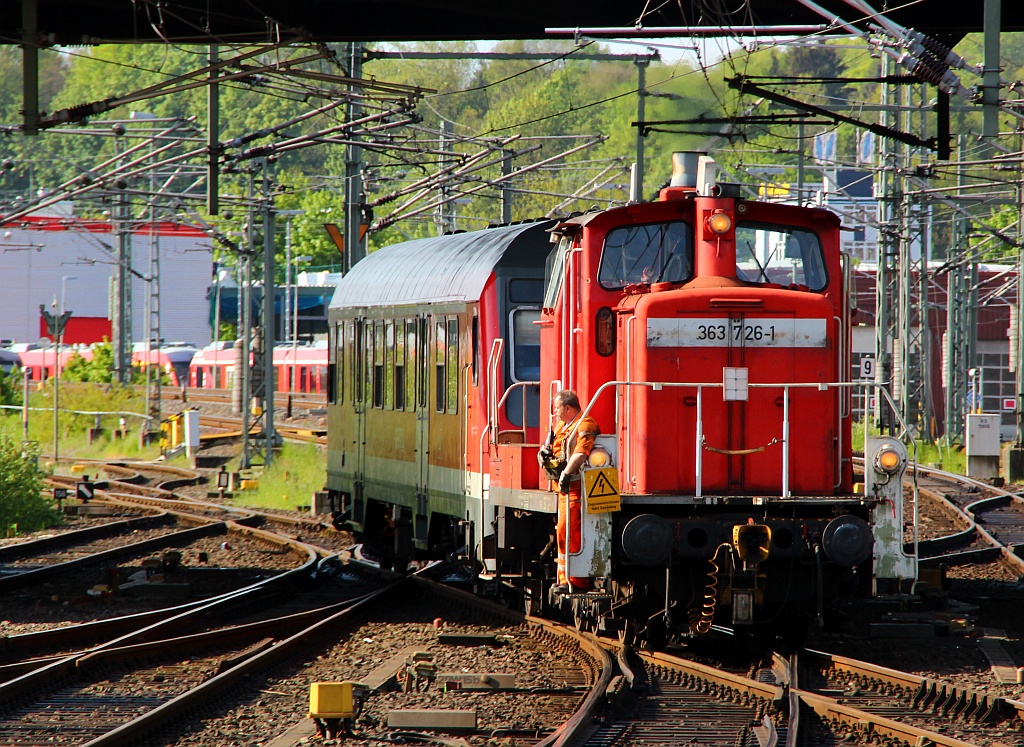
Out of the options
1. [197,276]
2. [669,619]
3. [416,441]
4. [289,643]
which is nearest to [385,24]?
[416,441]

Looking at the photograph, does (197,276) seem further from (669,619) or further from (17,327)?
(669,619)

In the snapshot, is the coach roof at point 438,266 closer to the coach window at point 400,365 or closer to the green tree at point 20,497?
the coach window at point 400,365

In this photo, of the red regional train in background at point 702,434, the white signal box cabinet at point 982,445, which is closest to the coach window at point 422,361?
the red regional train in background at point 702,434

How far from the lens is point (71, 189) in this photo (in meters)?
24.0

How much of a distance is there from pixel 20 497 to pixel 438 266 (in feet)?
38.1

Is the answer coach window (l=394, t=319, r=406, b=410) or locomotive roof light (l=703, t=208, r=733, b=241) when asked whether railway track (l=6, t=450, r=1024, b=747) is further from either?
coach window (l=394, t=319, r=406, b=410)

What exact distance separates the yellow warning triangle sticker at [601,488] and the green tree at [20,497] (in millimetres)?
15058

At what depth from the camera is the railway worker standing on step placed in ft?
31.8

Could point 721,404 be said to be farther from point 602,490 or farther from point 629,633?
point 629,633

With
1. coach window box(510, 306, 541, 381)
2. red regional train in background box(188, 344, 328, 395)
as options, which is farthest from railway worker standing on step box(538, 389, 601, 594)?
red regional train in background box(188, 344, 328, 395)

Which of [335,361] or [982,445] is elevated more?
[335,361]

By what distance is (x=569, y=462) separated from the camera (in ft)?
31.7

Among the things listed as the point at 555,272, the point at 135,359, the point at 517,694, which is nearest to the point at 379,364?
the point at 555,272

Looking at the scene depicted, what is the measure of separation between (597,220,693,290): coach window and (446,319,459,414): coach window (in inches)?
131
